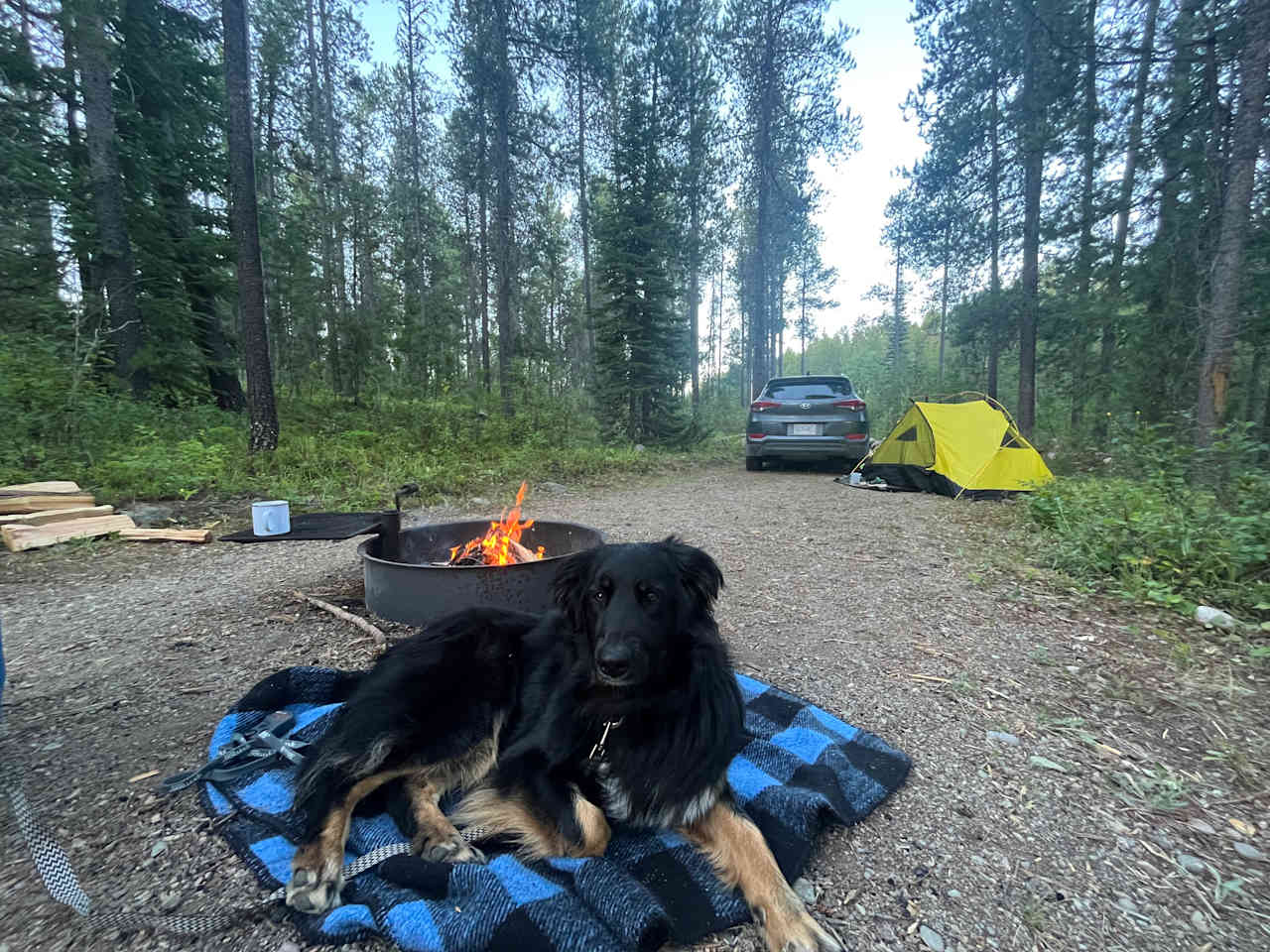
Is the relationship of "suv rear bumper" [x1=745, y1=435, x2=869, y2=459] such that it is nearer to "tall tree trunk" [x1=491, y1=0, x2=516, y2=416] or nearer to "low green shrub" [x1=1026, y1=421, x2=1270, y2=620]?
"low green shrub" [x1=1026, y1=421, x2=1270, y2=620]

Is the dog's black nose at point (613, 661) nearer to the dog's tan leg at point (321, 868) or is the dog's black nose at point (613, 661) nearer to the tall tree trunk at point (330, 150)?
the dog's tan leg at point (321, 868)

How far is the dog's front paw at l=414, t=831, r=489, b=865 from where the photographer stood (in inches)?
69.9

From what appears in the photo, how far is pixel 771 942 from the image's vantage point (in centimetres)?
148

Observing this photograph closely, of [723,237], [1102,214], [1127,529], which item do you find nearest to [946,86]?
[1102,214]

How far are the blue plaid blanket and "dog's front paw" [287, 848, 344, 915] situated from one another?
32 millimetres

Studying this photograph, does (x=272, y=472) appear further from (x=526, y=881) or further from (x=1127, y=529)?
(x=1127, y=529)

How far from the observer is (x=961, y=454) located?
28.0 ft

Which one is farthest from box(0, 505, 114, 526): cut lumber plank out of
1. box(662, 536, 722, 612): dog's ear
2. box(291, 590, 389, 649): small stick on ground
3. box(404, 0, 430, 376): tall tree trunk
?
box(404, 0, 430, 376): tall tree trunk

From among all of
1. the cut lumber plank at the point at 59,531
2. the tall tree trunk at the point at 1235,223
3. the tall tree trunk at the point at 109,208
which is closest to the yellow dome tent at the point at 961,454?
the tall tree trunk at the point at 1235,223

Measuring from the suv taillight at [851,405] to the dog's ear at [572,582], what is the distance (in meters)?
9.19

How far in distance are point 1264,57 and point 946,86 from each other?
34.2 feet

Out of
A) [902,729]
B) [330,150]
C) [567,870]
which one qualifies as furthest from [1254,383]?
[330,150]

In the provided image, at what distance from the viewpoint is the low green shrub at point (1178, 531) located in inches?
149

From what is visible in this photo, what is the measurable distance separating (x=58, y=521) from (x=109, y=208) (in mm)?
7321
